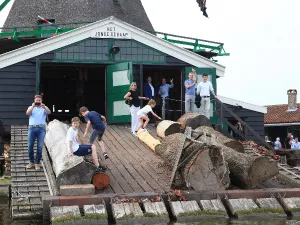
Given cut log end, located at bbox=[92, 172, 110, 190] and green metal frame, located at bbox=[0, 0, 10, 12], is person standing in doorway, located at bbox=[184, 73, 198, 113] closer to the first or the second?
cut log end, located at bbox=[92, 172, 110, 190]

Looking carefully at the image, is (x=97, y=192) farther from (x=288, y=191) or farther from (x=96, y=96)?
(x=96, y=96)

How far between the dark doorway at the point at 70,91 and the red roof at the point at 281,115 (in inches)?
569

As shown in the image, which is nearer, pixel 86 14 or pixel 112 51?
pixel 112 51

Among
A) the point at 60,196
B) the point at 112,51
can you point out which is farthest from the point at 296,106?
the point at 60,196

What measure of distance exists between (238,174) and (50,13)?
57.4 feet

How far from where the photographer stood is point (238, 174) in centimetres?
1254

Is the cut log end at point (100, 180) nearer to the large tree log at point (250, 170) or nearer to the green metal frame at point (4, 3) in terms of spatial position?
the large tree log at point (250, 170)

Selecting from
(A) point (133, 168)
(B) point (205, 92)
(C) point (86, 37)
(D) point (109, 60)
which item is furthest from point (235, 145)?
(C) point (86, 37)

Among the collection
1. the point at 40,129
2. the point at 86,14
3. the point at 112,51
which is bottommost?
the point at 40,129

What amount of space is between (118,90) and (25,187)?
28.3 ft

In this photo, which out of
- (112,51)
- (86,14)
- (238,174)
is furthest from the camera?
(86,14)

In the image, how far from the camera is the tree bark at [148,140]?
15622 mm

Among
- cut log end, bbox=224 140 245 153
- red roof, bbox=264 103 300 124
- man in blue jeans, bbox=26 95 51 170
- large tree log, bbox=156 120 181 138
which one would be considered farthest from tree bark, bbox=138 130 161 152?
red roof, bbox=264 103 300 124

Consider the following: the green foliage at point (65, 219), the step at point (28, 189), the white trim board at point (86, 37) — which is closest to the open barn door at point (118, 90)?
the white trim board at point (86, 37)
